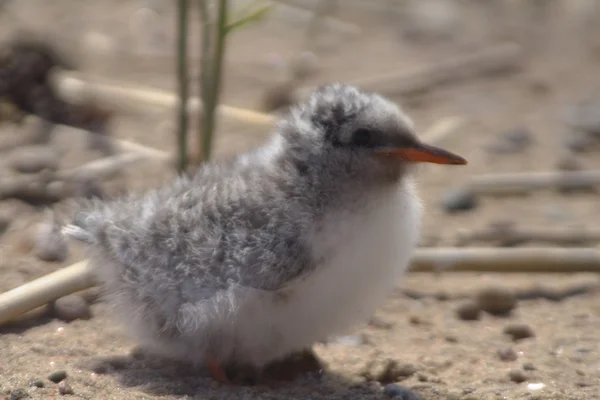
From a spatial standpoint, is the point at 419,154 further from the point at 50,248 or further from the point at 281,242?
the point at 50,248

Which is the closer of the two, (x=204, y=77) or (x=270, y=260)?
(x=270, y=260)

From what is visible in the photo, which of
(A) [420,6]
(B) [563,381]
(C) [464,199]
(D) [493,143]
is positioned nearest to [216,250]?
(B) [563,381]

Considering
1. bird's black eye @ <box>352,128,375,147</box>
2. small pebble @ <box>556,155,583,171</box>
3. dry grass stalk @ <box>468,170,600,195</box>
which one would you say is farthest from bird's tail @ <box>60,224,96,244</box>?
small pebble @ <box>556,155,583,171</box>

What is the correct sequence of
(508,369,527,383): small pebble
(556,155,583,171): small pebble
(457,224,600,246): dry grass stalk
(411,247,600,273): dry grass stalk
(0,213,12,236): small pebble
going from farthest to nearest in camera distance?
1. (556,155,583,171): small pebble
2. (457,224,600,246): dry grass stalk
3. (0,213,12,236): small pebble
4. (411,247,600,273): dry grass stalk
5. (508,369,527,383): small pebble

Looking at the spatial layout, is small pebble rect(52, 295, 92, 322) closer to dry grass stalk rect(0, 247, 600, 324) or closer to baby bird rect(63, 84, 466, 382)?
baby bird rect(63, 84, 466, 382)

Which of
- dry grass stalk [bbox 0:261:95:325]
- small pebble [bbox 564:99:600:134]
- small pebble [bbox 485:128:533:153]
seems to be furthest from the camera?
small pebble [bbox 564:99:600:134]

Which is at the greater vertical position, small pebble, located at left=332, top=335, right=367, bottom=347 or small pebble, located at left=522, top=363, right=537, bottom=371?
small pebble, located at left=522, top=363, right=537, bottom=371

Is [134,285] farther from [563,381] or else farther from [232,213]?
[563,381]
